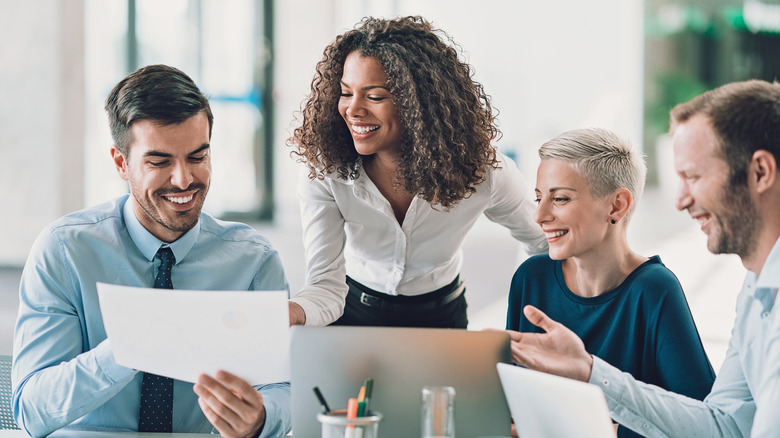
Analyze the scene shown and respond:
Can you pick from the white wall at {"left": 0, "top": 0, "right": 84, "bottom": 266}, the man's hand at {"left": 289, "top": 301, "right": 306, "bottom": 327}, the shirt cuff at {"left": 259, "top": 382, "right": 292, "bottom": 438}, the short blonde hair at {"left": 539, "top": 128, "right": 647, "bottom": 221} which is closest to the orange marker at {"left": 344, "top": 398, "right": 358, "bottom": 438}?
the shirt cuff at {"left": 259, "top": 382, "right": 292, "bottom": 438}

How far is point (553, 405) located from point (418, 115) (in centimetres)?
104

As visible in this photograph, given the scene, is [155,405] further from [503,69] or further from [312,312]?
[503,69]

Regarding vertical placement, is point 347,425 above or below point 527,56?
below

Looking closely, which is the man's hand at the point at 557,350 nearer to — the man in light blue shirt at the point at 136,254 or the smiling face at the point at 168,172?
the man in light blue shirt at the point at 136,254

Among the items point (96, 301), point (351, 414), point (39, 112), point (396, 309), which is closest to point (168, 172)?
point (96, 301)

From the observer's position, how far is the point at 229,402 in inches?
49.1

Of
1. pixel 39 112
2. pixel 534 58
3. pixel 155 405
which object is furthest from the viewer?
pixel 534 58

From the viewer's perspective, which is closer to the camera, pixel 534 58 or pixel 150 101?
pixel 150 101

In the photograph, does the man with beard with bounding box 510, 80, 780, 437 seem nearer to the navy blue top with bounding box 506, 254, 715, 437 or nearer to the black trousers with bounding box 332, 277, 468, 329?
the navy blue top with bounding box 506, 254, 715, 437

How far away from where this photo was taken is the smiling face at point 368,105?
6.40ft

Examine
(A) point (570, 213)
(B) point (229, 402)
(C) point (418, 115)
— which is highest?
(C) point (418, 115)

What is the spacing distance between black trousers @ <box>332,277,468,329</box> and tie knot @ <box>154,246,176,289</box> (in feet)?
2.56

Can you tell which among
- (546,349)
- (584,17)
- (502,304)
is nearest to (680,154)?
(546,349)

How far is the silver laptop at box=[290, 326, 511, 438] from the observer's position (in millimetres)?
1193
